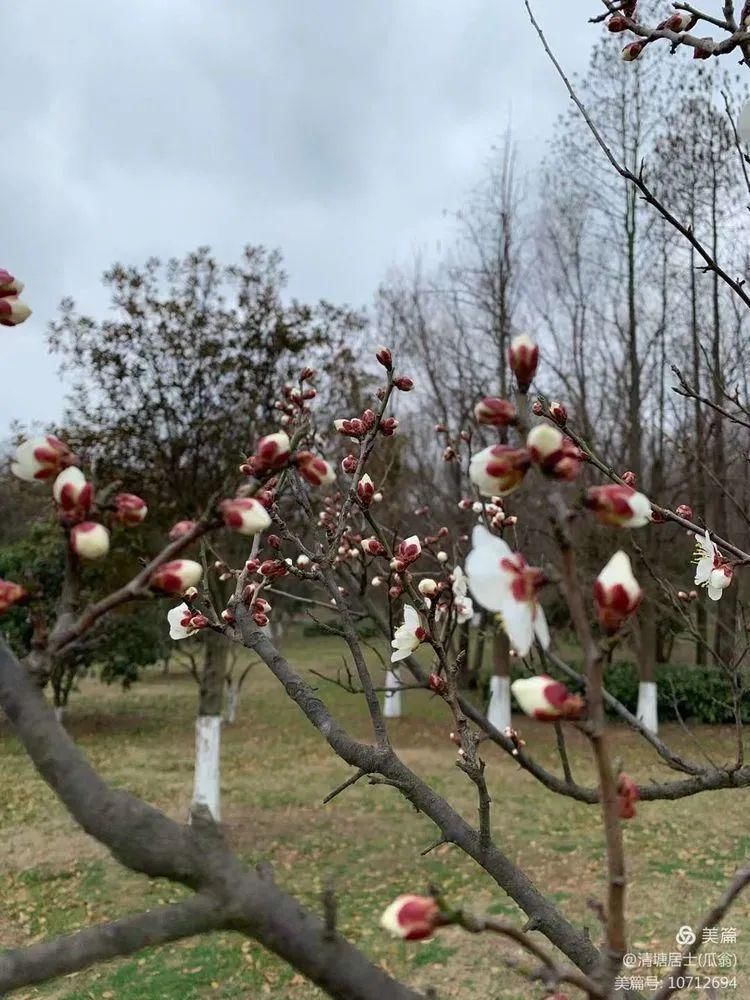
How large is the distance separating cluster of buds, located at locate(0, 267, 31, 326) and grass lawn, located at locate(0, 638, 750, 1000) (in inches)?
76.0

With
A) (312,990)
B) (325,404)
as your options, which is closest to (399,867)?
(312,990)

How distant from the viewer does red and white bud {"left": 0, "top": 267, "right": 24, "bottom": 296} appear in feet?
3.18

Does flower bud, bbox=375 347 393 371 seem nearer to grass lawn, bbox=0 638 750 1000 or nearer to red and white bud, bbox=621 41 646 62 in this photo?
red and white bud, bbox=621 41 646 62

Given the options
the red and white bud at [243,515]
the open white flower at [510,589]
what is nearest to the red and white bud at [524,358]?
the open white flower at [510,589]

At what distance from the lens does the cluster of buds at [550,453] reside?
2.15 feet

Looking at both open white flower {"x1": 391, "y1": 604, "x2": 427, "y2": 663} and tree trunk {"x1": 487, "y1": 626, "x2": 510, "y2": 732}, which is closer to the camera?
open white flower {"x1": 391, "y1": 604, "x2": 427, "y2": 663}

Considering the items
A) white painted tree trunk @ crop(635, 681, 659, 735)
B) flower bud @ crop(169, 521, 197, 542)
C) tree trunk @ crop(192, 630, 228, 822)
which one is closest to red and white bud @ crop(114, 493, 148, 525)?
flower bud @ crop(169, 521, 197, 542)

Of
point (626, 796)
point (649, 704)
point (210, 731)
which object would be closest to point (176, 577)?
point (626, 796)

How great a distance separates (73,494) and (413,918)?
48 centimetres

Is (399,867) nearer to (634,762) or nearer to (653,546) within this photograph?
(634,762)

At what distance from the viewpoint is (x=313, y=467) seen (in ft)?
2.67

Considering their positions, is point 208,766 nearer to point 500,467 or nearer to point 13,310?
point 13,310

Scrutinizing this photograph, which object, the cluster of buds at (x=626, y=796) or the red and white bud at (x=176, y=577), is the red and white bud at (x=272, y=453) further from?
the cluster of buds at (x=626, y=796)

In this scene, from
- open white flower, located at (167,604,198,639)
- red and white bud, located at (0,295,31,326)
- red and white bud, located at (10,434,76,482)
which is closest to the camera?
red and white bud, located at (10,434,76,482)
